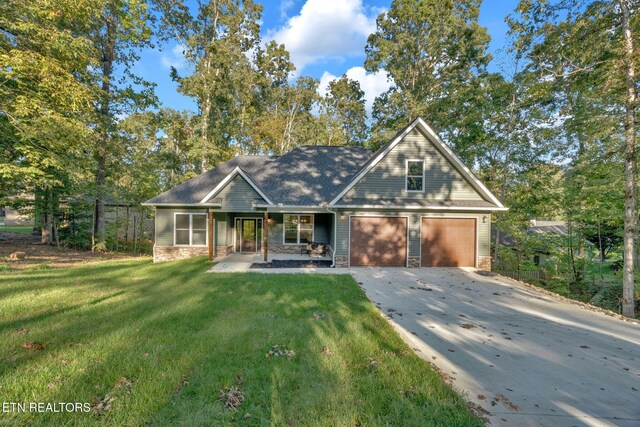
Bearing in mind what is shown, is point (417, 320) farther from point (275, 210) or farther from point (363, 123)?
point (363, 123)

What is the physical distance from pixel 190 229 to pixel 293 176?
6.17 m

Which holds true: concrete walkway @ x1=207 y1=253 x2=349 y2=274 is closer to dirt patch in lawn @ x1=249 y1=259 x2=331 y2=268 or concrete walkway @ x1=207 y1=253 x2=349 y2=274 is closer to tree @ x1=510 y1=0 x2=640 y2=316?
dirt patch in lawn @ x1=249 y1=259 x2=331 y2=268

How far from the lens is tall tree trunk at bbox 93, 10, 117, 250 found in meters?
14.0

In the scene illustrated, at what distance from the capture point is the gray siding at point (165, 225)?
1246cm

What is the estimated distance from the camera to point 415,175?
11.3 m

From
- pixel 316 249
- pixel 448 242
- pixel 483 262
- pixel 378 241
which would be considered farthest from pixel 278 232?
pixel 483 262

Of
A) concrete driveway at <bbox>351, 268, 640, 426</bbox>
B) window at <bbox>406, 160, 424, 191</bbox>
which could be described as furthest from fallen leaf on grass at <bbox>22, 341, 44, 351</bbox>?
window at <bbox>406, 160, 424, 191</bbox>

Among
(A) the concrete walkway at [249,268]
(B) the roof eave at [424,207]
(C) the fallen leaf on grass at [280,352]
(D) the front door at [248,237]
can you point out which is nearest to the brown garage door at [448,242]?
(B) the roof eave at [424,207]

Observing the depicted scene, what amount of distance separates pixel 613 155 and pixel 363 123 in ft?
80.8

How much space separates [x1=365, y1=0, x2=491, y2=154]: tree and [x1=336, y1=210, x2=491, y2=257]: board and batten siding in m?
9.06

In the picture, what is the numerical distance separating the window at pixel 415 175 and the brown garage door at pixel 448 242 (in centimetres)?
153

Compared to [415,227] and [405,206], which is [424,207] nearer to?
[405,206]

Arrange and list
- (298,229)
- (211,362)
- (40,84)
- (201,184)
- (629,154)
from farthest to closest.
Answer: (298,229) → (201,184) → (40,84) → (629,154) → (211,362)

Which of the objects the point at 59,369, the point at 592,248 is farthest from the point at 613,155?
the point at 59,369
